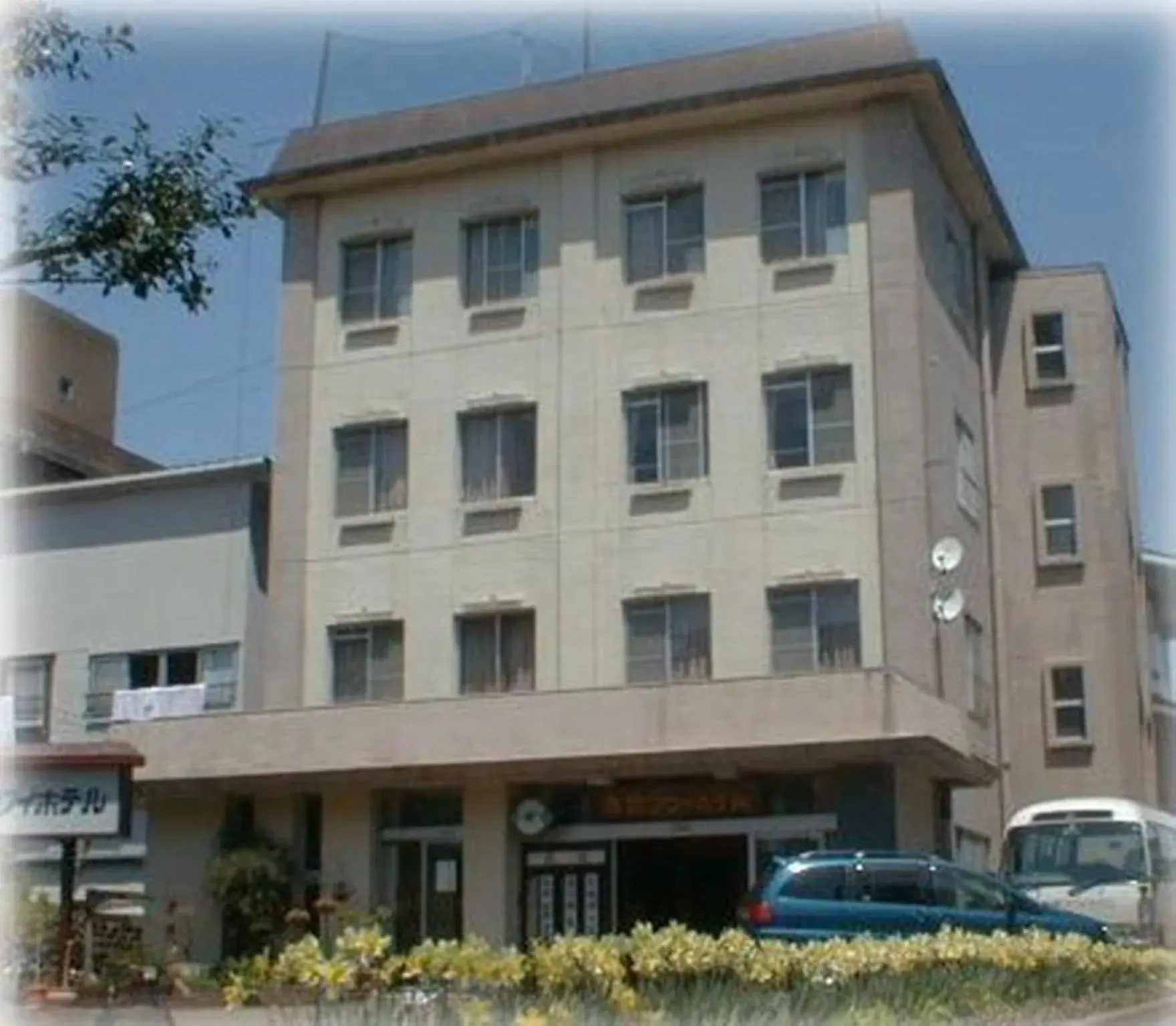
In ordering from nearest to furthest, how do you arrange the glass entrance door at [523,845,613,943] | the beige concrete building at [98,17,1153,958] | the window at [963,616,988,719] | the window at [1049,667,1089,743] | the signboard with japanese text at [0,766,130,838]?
the signboard with japanese text at [0,766,130,838], the beige concrete building at [98,17,1153,958], the glass entrance door at [523,845,613,943], the window at [963,616,988,719], the window at [1049,667,1089,743]

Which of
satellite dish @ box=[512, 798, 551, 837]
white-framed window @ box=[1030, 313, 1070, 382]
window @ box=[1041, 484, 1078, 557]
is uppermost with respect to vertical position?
white-framed window @ box=[1030, 313, 1070, 382]

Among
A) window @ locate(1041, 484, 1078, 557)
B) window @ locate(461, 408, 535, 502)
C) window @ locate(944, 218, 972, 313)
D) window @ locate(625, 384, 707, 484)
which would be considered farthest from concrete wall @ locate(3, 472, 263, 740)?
window @ locate(1041, 484, 1078, 557)

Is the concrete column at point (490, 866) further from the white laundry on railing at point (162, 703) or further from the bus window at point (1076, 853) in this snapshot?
the bus window at point (1076, 853)

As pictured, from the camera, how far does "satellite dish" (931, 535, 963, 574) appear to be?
28.1 m

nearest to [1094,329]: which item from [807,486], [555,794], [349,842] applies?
[807,486]

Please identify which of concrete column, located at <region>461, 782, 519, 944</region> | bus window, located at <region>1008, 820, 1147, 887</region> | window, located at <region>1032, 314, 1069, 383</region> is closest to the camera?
bus window, located at <region>1008, 820, 1147, 887</region>

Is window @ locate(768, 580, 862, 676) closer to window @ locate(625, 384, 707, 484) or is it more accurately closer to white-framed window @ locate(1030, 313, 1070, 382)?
window @ locate(625, 384, 707, 484)

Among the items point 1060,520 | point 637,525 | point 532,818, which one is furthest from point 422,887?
point 1060,520

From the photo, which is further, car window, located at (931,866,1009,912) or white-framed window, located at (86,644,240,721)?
white-framed window, located at (86,644,240,721)

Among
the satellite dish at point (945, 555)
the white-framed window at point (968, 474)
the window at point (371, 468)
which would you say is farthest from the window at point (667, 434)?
the white-framed window at point (968, 474)

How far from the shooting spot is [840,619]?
1109 inches

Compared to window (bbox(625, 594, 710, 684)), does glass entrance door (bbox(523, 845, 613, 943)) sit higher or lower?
lower

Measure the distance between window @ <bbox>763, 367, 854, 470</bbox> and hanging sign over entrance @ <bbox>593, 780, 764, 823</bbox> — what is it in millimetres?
4720

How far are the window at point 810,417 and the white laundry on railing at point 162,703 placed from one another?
10.1 m
